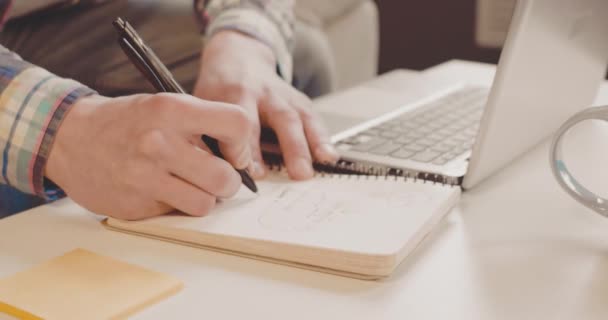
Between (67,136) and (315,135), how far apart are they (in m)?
0.23

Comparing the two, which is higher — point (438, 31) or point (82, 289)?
point (82, 289)

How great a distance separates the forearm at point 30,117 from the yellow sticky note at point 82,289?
4.9 inches

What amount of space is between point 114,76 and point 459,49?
70.9 inches

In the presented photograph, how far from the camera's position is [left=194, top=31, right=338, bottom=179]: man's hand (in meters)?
0.67

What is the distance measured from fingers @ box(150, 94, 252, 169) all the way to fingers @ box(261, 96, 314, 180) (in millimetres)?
105

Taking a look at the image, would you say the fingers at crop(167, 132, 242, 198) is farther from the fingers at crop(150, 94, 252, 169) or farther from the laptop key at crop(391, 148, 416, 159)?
the laptop key at crop(391, 148, 416, 159)

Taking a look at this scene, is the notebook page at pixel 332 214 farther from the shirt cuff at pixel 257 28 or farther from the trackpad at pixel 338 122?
the shirt cuff at pixel 257 28

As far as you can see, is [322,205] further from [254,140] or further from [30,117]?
[30,117]

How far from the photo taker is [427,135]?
71 cm

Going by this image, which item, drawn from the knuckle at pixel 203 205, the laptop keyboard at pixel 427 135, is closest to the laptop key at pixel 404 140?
the laptop keyboard at pixel 427 135

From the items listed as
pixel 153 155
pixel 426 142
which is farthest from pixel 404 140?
pixel 153 155

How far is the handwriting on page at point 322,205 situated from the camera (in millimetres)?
536

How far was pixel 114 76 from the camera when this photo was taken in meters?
1.06

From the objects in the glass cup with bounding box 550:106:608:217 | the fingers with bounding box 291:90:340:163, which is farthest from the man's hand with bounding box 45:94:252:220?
the glass cup with bounding box 550:106:608:217
